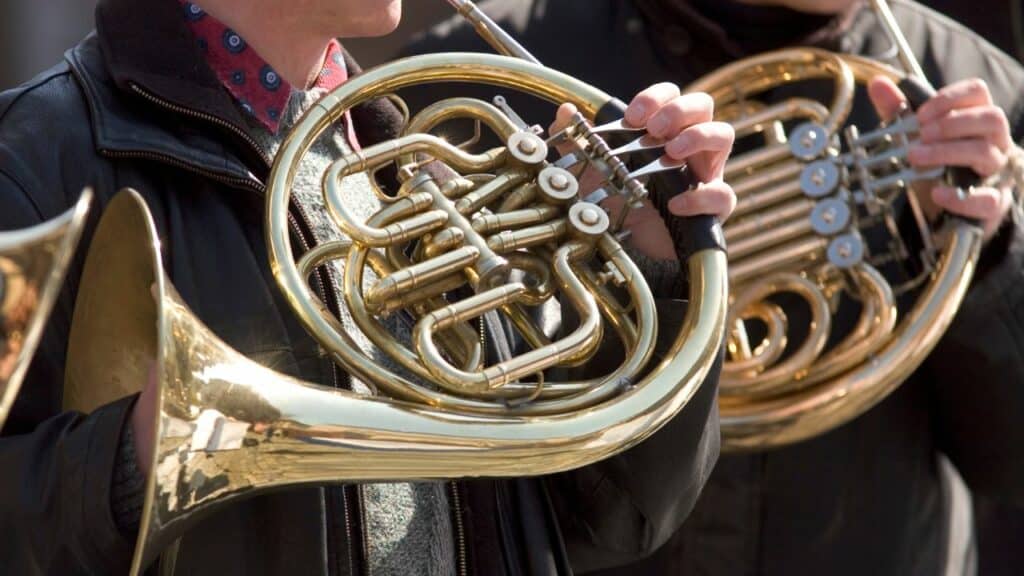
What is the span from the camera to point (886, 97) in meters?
2.65

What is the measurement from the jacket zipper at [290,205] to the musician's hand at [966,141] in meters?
1.05

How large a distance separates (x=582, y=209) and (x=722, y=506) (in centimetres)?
90

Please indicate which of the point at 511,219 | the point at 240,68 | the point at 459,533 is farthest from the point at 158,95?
the point at 459,533

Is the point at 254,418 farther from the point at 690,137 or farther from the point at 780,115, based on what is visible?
the point at 780,115

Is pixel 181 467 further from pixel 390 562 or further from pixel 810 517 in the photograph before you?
pixel 810 517

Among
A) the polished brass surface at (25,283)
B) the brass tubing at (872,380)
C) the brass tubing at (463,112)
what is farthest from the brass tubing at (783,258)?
the polished brass surface at (25,283)

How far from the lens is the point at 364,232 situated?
180 cm

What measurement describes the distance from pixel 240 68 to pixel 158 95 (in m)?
0.14

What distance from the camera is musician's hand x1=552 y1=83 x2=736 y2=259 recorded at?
76.4 inches

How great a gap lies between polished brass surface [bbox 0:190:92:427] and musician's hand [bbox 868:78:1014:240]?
1575 mm

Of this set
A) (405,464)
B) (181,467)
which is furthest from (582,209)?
(181,467)

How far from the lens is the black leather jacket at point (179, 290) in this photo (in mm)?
1657

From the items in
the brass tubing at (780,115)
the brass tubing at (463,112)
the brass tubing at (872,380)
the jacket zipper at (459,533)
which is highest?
the brass tubing at (780,115)

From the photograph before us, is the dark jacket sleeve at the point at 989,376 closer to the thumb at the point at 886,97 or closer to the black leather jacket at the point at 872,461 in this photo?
the black leather jacket at the point at 872,461
